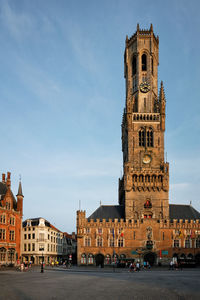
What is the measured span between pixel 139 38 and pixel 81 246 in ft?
194

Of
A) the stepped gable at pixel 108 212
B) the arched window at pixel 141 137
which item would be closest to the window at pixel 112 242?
the stepped gable at pixel 108 212

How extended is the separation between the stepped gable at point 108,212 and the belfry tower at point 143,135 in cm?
293

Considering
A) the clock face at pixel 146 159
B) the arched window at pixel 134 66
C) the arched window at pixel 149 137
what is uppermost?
the arched window at pixel 134 66

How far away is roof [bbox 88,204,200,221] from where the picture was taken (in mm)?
81438

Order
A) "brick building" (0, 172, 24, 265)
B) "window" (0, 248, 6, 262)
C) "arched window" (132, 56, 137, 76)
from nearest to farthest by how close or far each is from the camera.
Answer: "window" (0, 248, 6, 262), "brick building" (0, 172, 24, 265), "arched window" (132, 56, 137, 76)

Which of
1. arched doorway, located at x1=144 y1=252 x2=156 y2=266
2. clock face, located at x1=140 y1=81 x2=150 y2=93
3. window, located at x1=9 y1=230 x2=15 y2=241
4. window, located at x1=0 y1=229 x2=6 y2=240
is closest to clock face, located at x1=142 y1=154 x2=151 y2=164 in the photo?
clock face, located at x1=140 y1=81 x2=150 y2=93

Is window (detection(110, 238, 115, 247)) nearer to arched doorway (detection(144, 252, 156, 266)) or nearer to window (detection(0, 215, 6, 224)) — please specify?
arched doorway (detection(144, 252, 156, 266))

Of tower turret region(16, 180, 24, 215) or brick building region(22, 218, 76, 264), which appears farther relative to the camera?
brick building region(22, 218, 76, 264)

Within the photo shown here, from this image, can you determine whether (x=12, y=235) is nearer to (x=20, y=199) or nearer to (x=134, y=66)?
(x=20, y=199)

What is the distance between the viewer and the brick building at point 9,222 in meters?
67.4

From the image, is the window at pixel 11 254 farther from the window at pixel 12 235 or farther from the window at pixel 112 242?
the window at pixel 112 242

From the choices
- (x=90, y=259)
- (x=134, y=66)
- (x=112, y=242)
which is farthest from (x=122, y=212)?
(x=134, y=66)

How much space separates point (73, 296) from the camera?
71.7 feet

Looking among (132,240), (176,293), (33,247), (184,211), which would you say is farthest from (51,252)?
(176,293)
